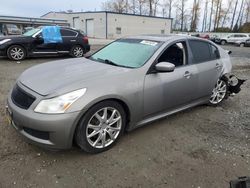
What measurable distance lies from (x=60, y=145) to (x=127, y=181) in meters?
0.87

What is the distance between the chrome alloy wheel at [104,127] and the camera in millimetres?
2857

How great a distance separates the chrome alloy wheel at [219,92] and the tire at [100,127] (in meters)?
2.52

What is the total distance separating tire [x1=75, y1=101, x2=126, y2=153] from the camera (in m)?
2.74

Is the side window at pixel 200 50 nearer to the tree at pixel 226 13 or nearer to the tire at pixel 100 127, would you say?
the tire at pixel 100 127

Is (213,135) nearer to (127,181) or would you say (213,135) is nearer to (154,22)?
(127,181)

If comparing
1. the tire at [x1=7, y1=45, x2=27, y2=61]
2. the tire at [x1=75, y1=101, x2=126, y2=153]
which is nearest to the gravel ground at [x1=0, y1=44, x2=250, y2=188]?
the tire at [x1=75, y1=101, x2=126, y2=153]

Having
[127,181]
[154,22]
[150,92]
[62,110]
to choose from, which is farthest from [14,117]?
[154,22]

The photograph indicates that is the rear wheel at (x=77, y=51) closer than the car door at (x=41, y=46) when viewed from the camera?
No

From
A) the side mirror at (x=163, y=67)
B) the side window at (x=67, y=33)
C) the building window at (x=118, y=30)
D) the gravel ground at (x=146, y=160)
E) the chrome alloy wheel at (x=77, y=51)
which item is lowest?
the gravel ground at (x=146, y=160)

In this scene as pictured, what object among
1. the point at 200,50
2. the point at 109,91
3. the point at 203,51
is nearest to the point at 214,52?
the point at 203,51

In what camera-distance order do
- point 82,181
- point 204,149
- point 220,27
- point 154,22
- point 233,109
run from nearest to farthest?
point 82,181 → point 204,149 → point 233,109 → point 154,22 → point 220,27

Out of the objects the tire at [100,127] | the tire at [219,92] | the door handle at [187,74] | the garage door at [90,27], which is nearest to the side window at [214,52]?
the tire at [219,92]

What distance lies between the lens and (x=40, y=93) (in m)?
2.67

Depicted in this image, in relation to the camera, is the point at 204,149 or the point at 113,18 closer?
the point at 204,149
